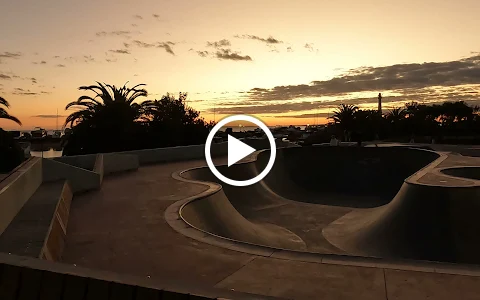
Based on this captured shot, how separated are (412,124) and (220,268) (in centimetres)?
6621

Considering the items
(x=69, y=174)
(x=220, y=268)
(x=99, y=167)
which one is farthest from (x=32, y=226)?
(x=99, y=167)

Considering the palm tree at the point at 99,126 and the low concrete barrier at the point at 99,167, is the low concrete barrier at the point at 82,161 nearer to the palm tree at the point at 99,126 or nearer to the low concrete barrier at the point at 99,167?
the low concrete barrier at the point at 99,167

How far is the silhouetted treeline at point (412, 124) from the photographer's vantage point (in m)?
51.8

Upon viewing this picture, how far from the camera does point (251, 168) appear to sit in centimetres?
2111

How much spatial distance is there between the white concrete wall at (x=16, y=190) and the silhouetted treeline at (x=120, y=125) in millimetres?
Result: 18348

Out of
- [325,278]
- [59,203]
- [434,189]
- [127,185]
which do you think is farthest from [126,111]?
[325,278]

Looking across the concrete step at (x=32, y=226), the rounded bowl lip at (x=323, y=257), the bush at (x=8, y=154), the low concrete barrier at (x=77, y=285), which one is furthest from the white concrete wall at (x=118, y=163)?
the low concrete barrier at (x=77, y=285)

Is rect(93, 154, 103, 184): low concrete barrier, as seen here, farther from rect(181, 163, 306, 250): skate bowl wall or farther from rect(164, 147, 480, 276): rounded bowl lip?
rect(164, 147, 480, 276): rounded bowl lip

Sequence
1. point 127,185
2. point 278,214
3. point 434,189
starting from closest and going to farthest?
point 434,189 → point 127,185 → point 278,214

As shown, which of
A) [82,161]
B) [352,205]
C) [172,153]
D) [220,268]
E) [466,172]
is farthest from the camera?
[172,153]

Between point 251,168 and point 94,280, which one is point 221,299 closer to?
point 94,280

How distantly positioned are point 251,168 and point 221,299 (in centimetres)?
1799

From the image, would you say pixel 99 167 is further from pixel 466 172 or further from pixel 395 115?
pixel 395 115

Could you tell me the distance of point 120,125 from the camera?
30281 mm
